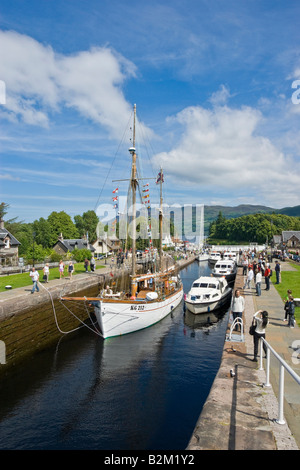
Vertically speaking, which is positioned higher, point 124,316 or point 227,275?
point 227,275

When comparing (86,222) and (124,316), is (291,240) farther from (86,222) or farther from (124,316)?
(124,316)

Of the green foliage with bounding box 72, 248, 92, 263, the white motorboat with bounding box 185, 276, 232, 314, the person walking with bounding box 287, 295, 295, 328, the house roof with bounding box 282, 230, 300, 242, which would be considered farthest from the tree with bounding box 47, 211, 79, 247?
the person walking with bounding box 287, 295, 295, 328

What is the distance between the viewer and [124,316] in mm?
20156

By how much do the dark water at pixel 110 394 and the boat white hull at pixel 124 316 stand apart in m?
0.82

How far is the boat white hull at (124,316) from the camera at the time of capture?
19.5m

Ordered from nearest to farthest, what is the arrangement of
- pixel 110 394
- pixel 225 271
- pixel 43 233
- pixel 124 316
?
pixel 110 394 → pixel 124 316 → pixel 225 271 → pixel 43 233

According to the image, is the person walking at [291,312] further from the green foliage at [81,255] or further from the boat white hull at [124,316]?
the green foliage at [81,255]

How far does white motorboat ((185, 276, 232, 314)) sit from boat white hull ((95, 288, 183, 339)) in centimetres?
296

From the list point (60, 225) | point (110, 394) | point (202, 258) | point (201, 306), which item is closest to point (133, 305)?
point (201, 306)

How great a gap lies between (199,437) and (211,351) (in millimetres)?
11926

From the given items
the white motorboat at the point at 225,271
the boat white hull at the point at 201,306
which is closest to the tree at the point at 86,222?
the white motorboat at the point at 225,271

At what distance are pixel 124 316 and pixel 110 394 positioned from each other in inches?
→ 301

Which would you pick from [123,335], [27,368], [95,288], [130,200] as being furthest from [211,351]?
[95,288]

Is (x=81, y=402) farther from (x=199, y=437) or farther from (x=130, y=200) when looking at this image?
(x=130, y=200)
